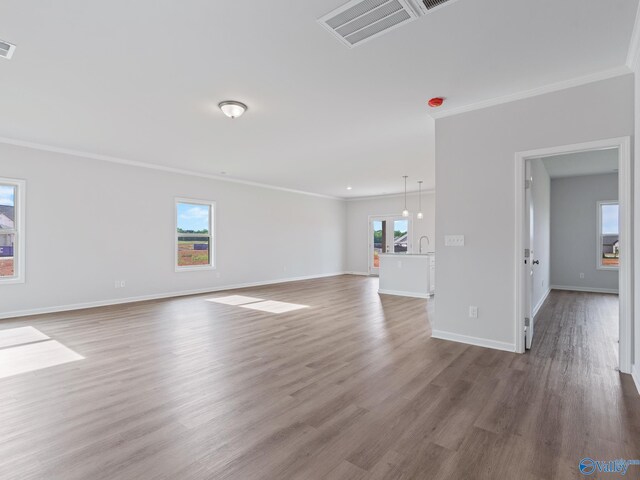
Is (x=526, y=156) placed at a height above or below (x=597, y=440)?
above

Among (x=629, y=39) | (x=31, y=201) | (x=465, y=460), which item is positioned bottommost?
(x=465, y=460)

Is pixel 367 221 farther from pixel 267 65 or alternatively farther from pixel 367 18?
pixel 367 18

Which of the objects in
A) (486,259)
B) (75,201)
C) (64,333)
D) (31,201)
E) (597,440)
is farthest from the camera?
(75,201)

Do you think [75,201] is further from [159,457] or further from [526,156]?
[526,156]

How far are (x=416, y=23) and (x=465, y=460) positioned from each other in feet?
9.02

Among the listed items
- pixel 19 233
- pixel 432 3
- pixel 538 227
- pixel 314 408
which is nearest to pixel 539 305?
pixel 538 227

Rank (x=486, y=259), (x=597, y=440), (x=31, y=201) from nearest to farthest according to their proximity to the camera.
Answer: (x=597, y=440)
(x=486, y=259)
(x=31, y=201)

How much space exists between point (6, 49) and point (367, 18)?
2.81 m

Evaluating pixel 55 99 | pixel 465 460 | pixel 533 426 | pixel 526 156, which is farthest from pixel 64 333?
pixel 526 156

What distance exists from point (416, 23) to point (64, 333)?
16.8 feet

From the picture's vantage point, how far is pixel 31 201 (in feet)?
17.3

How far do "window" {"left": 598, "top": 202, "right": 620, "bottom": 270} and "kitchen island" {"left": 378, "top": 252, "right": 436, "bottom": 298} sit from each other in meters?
3.86

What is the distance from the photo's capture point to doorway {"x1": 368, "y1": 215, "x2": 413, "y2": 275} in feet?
35.2

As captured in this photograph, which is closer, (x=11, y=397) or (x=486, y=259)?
(x=11, y=397)
